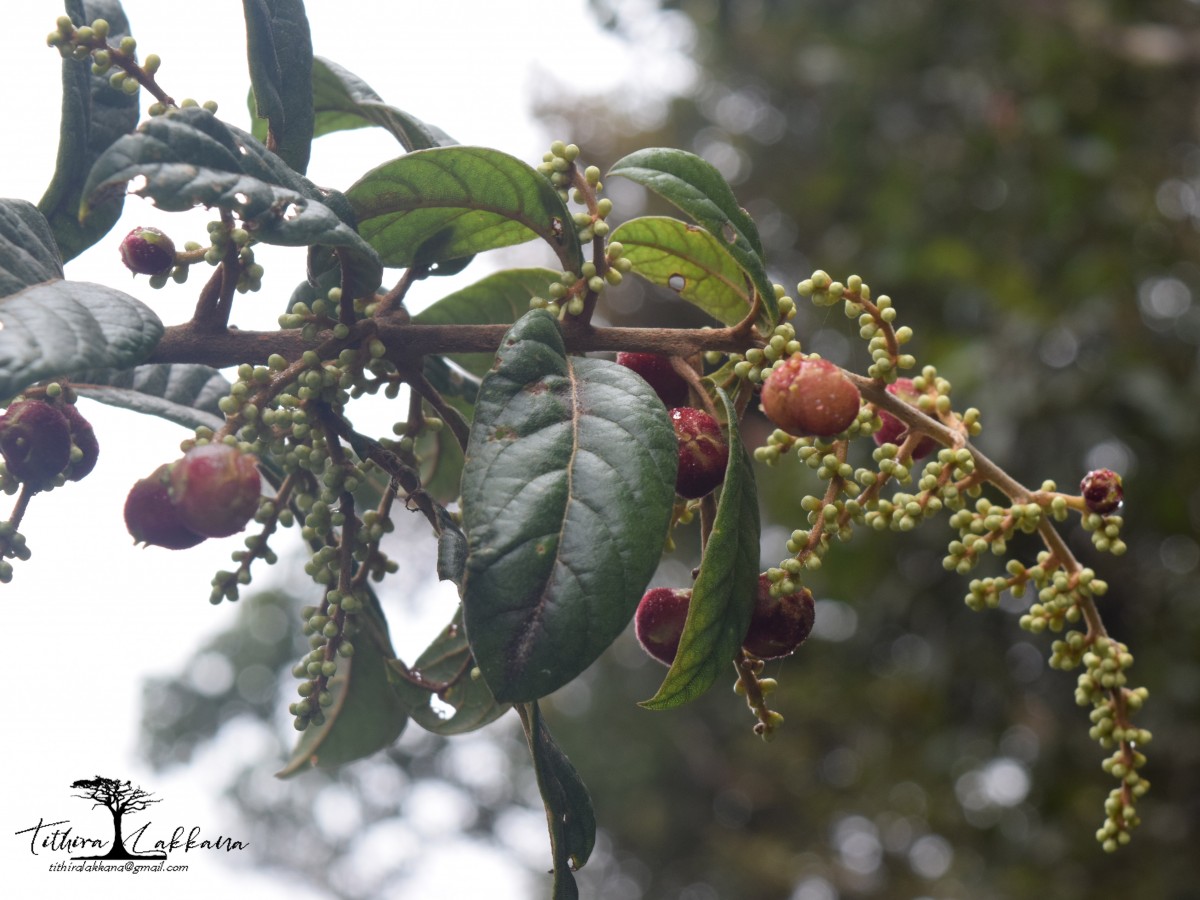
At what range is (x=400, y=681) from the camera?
3.55 feet

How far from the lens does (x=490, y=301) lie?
115cm

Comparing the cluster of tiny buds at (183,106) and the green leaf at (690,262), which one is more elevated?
the green leaf at (690,262)

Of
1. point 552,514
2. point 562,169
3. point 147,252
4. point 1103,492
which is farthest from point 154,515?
point 1103,492

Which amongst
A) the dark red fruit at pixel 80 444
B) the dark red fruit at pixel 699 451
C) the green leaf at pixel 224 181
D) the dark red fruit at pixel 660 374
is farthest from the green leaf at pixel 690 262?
the dark red fruit at pixel 80 444

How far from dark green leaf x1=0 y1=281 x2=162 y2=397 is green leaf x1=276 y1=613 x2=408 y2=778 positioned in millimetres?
A: 526

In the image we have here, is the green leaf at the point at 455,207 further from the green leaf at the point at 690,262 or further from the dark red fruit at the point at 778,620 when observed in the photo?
the dark red fruit at the point at 778,620

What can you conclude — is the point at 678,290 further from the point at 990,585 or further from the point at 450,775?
the point at 450,775

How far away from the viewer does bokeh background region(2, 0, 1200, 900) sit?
3145mm

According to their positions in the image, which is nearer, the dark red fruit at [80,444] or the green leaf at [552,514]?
the green leaf at [552,514]

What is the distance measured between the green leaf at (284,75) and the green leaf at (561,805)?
51cm

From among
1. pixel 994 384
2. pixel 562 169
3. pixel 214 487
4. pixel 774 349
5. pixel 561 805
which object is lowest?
pixel 561 805

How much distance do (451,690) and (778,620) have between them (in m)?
0.32

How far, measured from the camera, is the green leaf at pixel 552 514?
0.70m

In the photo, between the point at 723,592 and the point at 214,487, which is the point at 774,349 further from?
the point at 214,487
